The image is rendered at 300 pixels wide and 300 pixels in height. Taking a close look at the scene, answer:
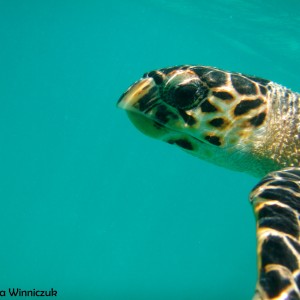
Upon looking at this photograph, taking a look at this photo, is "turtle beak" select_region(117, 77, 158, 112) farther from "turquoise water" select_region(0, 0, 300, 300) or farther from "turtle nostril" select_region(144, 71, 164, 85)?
"turquoise water" select_region(0, 0, 300, 300)

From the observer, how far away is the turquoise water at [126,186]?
66.1ft

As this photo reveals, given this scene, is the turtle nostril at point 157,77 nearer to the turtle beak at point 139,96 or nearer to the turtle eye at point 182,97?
the turtle beak at point 139,96

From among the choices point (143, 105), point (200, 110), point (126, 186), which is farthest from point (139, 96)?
point (126, 186)

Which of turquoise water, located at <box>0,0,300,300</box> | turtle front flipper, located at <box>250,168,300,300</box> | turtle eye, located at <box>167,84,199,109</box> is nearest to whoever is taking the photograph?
turtle front flipper, located at <box>250,168,300,300</box>

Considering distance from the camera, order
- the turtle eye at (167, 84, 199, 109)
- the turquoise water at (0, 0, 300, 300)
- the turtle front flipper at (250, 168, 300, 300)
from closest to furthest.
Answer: the turtle front flipper at (250, 168, 300, 300)
the turtle eye at (167, 84, 199, 109)
the turquoise water at (0, 0, 300, 300)

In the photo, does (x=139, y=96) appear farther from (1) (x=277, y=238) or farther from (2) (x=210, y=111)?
(1) (x=277, y=238)

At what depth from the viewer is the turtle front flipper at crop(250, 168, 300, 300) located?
1106 millimetres

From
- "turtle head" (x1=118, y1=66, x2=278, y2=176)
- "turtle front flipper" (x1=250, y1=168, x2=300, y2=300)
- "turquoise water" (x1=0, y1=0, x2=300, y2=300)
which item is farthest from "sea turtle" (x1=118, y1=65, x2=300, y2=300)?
"turquoise water" (x1=0, y1=0, x2=300, y2=300)

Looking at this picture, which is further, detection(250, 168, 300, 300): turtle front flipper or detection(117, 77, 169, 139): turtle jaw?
detection(117, 77, 169, 139): turtle jaw

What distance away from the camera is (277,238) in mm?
1249

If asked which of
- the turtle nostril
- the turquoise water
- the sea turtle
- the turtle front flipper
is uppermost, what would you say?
the turquoise water

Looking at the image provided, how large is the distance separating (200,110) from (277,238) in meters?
1.06

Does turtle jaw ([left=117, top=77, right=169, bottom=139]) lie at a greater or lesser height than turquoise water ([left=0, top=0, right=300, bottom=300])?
lesser

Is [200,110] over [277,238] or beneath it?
over
